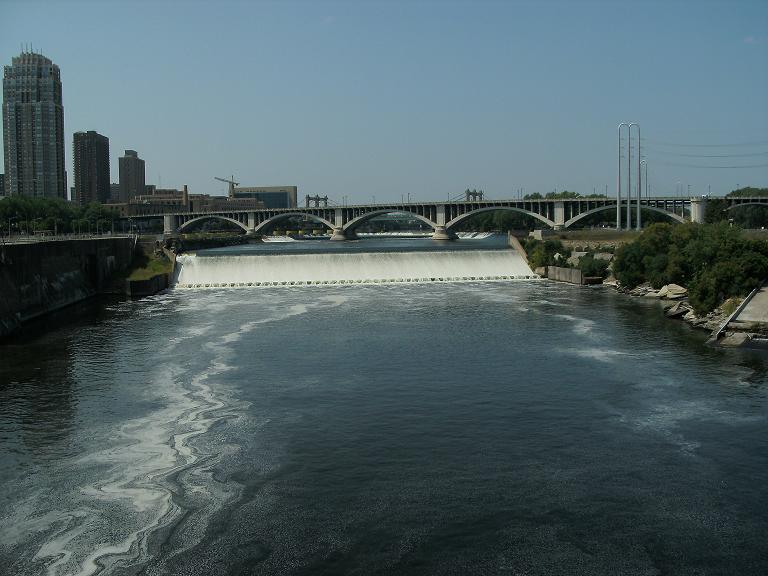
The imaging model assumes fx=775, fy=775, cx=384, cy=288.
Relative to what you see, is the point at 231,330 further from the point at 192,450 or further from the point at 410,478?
the point at 410,478

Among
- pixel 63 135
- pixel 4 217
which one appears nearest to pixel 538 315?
pixel 4 217

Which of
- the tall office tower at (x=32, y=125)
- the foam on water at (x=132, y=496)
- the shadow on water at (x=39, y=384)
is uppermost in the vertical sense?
the tall office tower at (x=32, y=125)

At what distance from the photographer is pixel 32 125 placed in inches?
6944

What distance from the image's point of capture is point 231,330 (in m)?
34.1

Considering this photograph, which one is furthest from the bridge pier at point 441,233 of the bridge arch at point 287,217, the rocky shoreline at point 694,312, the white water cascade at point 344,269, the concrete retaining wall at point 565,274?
the rocky shoreline at point 694,312

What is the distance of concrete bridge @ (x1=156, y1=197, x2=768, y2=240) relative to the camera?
98.9 m

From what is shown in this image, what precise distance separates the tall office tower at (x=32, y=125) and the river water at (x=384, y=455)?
16208cm

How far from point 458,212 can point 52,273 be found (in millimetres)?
83249

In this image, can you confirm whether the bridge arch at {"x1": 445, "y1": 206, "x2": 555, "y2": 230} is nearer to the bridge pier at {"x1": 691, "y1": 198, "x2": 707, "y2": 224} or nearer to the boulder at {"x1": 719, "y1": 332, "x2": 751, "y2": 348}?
the bridge pier at {"x1": 691, "y1": 198, "x2": 707, "y2": 224}

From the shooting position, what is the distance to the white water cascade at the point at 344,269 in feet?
181

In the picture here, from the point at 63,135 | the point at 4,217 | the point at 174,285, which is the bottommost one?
the point at 174,285

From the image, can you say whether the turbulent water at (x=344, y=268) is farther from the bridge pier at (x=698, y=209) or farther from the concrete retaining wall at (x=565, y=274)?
the bridge pier at (x=698, y=209)

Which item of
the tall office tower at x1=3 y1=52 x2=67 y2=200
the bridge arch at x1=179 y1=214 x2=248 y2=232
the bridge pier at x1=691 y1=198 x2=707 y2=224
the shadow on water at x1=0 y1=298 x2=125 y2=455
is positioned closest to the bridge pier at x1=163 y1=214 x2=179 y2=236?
the bridge arch at x1=179 y1=214 x2=248 y2=232

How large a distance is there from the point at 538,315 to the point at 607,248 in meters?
24.5
